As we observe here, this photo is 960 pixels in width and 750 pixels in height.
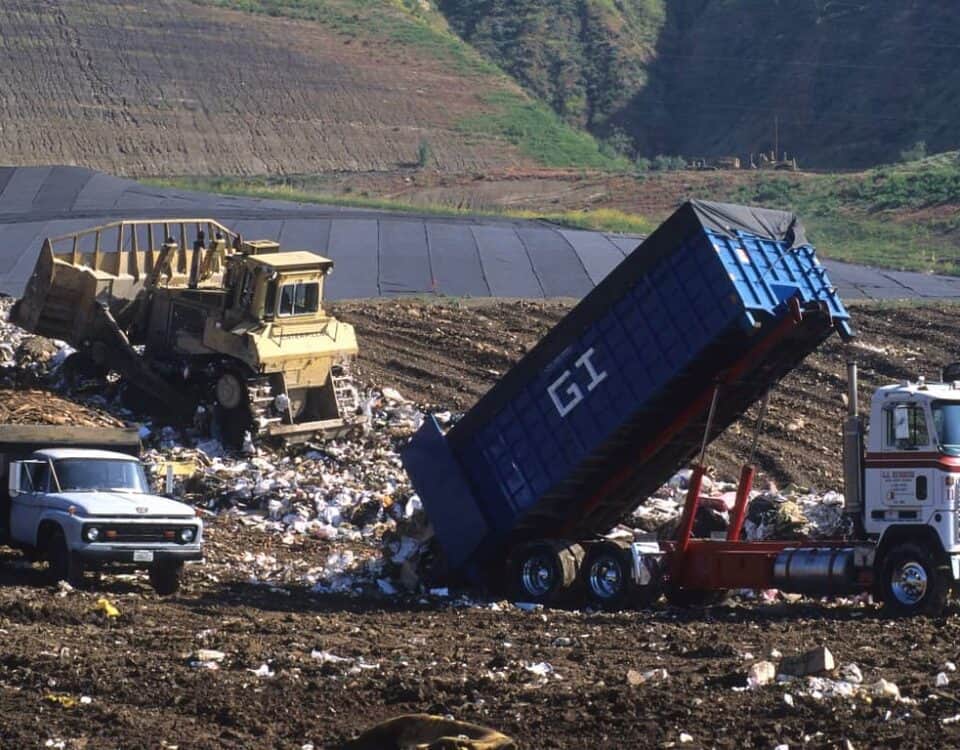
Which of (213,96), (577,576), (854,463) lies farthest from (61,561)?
(213,96)

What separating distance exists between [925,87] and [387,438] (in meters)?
61.7

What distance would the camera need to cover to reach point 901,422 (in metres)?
15.9

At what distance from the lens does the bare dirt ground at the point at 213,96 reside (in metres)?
72.6

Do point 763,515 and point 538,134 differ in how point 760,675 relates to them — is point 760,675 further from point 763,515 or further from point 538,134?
point 538,134

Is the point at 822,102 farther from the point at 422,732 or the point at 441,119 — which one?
the point at 422,732

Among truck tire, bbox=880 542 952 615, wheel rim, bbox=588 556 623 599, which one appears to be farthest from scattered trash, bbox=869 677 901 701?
wheel rim, bbox=588 556 623 599

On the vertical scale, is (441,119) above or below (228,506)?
above

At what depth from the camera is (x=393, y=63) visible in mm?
85062

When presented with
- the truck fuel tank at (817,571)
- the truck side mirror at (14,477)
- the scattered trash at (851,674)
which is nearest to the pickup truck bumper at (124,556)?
the truck side mirror at (14,477)

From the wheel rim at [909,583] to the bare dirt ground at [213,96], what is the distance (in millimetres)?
57194

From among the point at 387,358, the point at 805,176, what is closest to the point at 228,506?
the point at 387,358

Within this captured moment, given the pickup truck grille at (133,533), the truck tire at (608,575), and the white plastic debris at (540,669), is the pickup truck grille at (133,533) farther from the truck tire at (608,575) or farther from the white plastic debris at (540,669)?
the white plastic debris at (540,669)

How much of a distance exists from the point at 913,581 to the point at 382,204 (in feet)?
133

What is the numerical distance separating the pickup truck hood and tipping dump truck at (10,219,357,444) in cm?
698
